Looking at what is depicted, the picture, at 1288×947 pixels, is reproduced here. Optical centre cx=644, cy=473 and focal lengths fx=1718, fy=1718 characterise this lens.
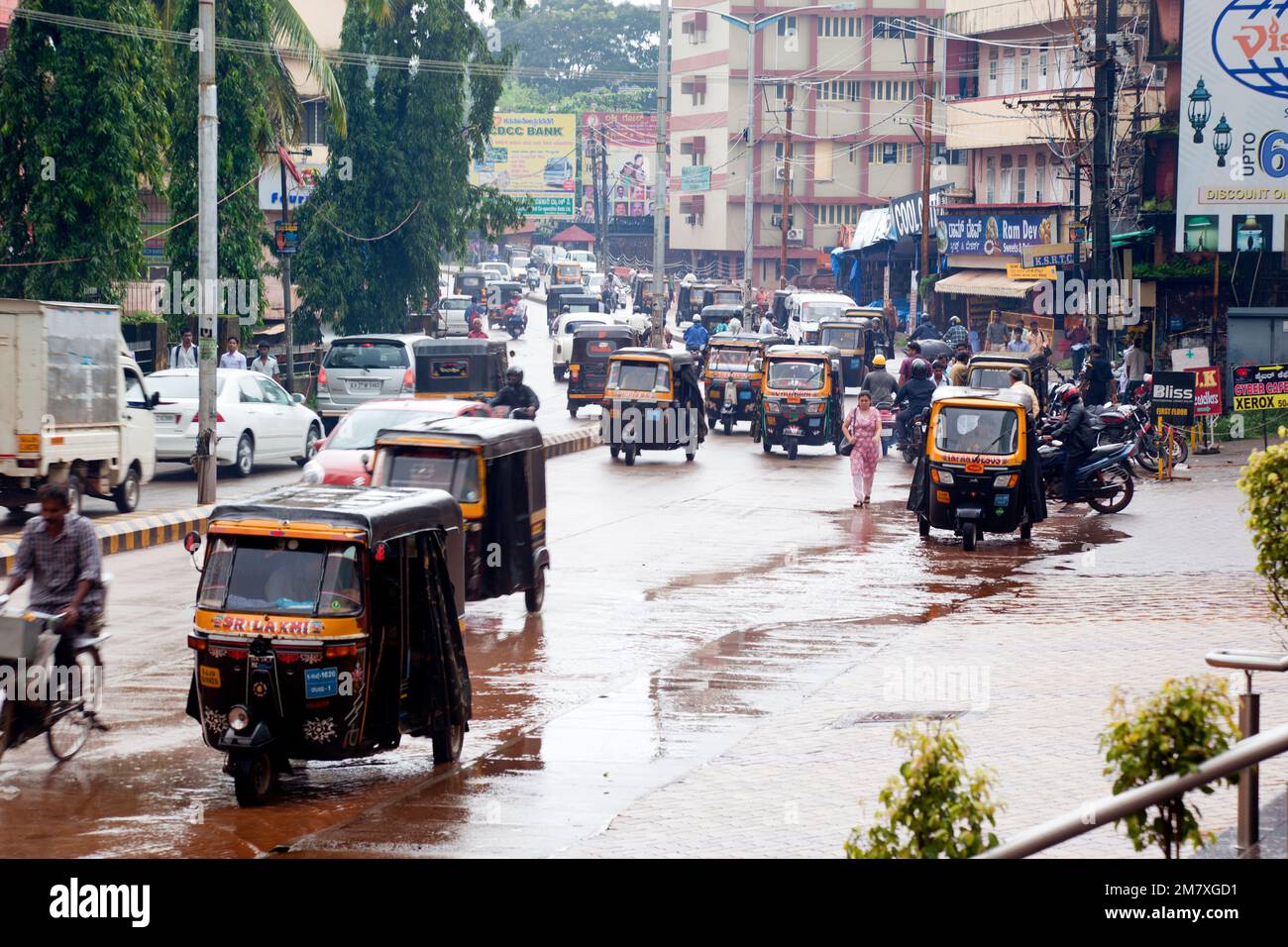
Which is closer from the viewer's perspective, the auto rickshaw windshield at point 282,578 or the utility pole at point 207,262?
A: the auto rickshaw windshield at point 282,578

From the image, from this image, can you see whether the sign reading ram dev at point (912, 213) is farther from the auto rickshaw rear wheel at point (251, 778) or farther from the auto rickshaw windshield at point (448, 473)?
the auto rickshaw rear wheel at point (251, 778)

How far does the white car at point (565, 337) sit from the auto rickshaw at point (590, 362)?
313 inches

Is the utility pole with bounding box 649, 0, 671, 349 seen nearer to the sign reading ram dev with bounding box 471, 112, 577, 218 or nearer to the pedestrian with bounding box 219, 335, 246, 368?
the pedestrian with bounding box 219, 335, 246, 368

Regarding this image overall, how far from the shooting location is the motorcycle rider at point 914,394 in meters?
30.2

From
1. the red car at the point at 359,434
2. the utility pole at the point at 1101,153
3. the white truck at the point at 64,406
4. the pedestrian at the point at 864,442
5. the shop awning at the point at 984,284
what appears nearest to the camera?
the red car at the point at 359,434

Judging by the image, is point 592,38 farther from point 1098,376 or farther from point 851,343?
point 1098,376

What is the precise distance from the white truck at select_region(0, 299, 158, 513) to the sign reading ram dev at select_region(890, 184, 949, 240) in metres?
47.1

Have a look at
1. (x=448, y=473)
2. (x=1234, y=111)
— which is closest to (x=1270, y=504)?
(x=448, y=473)

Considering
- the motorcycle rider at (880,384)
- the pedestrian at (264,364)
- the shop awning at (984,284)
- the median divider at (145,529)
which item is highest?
the shop awning at (984,284)

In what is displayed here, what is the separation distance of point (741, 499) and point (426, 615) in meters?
14.9

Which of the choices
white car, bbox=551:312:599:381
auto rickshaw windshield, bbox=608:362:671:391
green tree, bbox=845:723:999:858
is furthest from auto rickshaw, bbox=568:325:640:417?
green tree, bbox=845:723:999:858

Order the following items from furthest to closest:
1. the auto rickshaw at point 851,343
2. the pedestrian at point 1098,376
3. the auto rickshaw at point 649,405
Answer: the auto rickshaw at point 851,343, the auto rickshaw at point 649,405, the pedestrian at point 1098,376

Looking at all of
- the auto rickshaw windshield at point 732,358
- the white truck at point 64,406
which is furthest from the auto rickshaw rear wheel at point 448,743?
the auto rickshaw windshield at point 732,358
